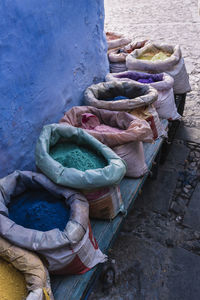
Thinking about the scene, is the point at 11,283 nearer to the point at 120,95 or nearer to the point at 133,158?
the point at 133,158

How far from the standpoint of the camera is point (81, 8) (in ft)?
8.18

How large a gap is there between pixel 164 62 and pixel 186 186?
153 cm

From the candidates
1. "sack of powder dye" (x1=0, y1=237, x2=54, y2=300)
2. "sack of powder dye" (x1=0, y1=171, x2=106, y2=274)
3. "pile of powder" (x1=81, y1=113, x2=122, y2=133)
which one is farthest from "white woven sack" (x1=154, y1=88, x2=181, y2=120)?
"sack of powder dye" (x1=0, y1=237, x2=54, y2=300)

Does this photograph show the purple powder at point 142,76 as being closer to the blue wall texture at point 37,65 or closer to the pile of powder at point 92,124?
the blue wall texture at point 37,65

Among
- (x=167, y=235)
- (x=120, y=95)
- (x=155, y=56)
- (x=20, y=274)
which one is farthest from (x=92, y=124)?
(x=155, y=56)

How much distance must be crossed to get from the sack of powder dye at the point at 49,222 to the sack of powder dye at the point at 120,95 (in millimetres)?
1131

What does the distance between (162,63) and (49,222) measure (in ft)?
7.99

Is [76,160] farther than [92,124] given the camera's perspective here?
No

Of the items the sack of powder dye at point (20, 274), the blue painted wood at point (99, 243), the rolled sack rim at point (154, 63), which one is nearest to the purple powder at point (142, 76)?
the rolled sack rim at point (154, 63)

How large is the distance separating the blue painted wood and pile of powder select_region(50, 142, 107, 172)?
40 centimetres

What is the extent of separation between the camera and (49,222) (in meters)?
1.56

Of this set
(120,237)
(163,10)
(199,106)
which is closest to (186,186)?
(120,237)

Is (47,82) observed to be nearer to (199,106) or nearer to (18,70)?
(18,70)

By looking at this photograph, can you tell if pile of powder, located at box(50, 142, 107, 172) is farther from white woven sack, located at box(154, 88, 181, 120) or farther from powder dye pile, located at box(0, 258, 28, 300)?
white woven sack, located at box(154, 88, 181, 120)
